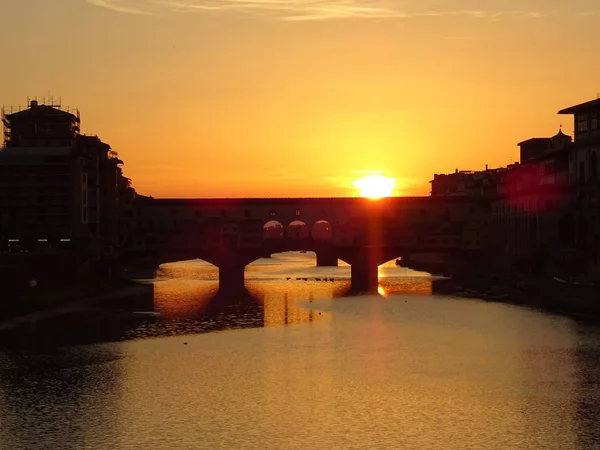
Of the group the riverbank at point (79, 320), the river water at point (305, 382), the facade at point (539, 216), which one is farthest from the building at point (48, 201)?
the facade at point (539, 216)

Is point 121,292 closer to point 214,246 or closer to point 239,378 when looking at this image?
point 214,246

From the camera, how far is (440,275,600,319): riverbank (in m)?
81.7

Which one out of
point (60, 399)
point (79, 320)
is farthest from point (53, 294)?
point (60, 399)

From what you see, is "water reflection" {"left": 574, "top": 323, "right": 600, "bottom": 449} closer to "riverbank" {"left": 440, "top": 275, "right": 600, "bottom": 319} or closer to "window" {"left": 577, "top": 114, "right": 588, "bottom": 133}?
"riverbank" {"left": 440, "top": 275, "right": 600, "bottom": 319}

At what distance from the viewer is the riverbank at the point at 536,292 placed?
8169cm

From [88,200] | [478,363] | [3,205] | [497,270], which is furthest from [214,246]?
[478,363]

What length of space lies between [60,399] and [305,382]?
1300cm

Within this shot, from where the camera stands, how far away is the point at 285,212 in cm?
12938

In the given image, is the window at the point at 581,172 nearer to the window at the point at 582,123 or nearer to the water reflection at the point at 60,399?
the window at the point at 582,123

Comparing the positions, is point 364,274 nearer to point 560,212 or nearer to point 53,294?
point 560,212

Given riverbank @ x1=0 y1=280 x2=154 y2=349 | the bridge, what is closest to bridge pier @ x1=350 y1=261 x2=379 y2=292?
the bridge

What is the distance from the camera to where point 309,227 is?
130m

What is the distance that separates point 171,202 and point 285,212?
15.8 meters

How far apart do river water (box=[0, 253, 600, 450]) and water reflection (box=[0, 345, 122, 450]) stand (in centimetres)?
9
